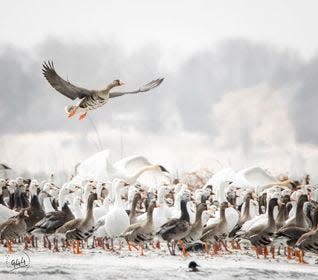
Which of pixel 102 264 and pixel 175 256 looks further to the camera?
pixel 175 256

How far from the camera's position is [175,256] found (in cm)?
1007

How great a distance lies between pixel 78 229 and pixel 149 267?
1.22 meters

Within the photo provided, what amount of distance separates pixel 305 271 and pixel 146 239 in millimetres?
1865

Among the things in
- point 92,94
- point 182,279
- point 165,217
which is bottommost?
point 182,279

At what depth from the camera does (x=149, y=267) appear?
30.7 ft

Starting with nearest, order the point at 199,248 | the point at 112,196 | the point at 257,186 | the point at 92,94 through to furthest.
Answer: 1. the point at 92,94
2. the point at 199,248
3. the point at 112,196
4. the point at 257,186

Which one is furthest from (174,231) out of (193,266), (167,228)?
(193,266)

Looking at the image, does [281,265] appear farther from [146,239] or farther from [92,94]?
[92,94]

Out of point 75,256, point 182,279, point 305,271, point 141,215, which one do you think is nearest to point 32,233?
point 75,256

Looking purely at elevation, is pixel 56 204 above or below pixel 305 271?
above
